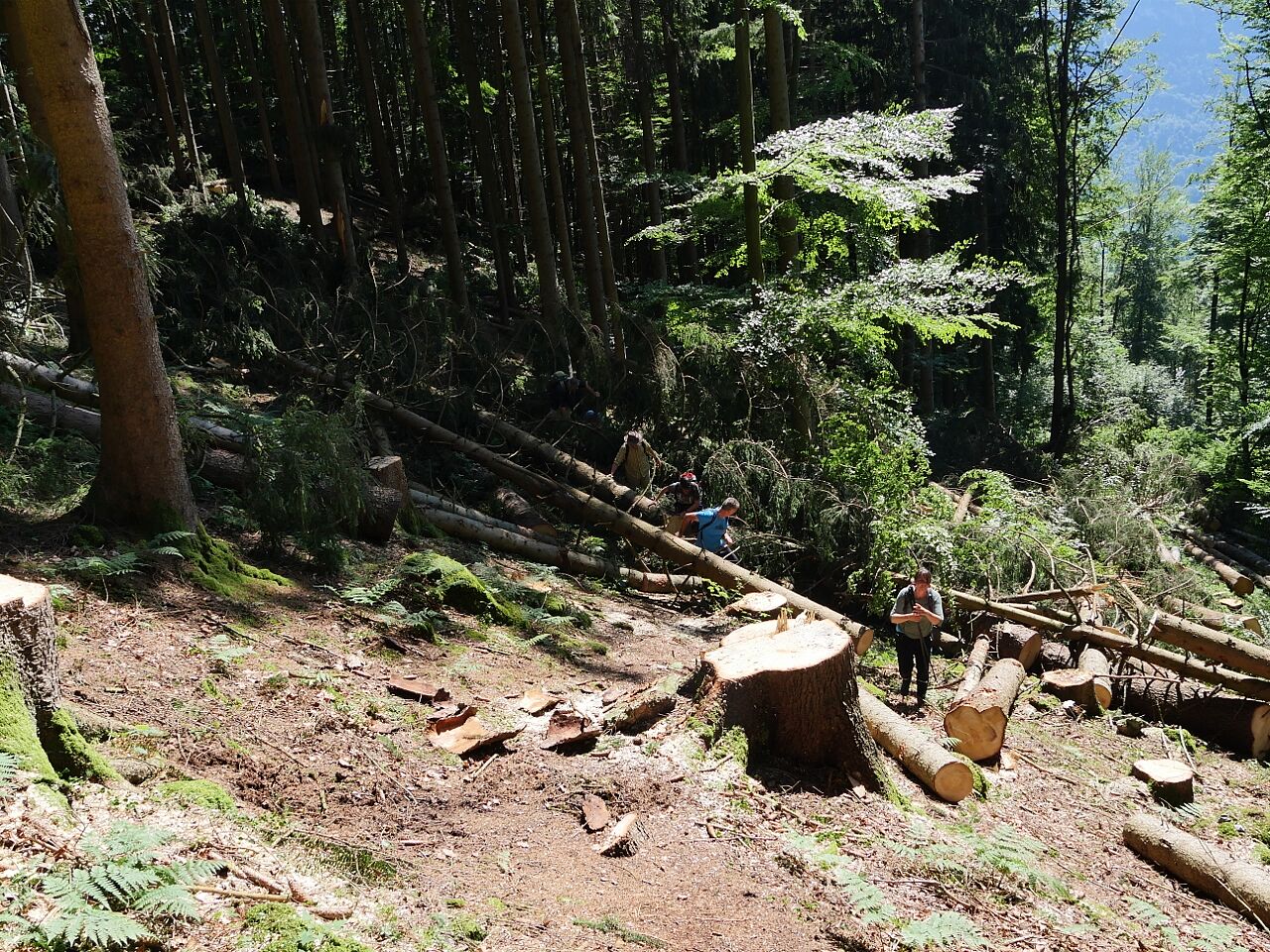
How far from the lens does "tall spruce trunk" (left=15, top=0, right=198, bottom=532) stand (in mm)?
5375

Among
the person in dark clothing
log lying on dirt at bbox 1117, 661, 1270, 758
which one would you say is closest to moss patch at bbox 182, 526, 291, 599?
the person in dark clothing

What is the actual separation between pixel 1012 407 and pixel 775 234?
15.6 meters

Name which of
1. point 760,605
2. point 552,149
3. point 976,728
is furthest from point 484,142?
point 976,728

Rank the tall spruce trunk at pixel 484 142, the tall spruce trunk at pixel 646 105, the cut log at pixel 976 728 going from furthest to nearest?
the tall spruce trunk at pixel 646 105 → the tall spruce trunk at pixel 484 142 → the cut log at pixel 976 728

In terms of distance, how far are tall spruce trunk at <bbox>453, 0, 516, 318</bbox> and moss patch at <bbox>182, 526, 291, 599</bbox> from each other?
11.8 metres

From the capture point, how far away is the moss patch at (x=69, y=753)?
3408 millimetres

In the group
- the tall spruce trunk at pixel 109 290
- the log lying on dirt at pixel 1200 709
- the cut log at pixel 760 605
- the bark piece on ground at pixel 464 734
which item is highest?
the tall spruce trunk at pixel 109 290

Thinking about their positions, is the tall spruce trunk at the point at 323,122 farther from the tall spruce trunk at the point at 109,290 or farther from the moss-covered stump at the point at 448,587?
the tall spruce trunk at the point at 109,290

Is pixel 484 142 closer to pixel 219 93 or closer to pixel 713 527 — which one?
pixel 219 93

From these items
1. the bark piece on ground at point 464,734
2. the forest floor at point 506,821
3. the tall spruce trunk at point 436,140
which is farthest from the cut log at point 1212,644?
the tall spruce trunk at point 436,140

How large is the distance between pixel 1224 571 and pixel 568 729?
51.9 ft

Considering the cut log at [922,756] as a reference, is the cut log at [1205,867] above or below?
below

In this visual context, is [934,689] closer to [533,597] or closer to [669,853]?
[533,597]

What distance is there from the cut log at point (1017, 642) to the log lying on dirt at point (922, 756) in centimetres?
388
